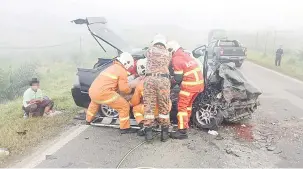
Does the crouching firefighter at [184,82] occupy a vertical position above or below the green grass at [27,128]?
above

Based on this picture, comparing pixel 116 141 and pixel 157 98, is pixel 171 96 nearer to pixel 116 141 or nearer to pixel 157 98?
pixel 157 98

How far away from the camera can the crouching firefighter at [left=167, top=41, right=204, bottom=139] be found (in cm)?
581

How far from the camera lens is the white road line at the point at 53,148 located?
4758mm

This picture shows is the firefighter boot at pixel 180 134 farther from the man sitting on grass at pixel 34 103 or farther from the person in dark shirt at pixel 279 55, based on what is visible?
the person in dark shirt at pixel 279 55

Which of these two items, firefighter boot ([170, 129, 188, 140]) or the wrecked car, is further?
the wrecked car

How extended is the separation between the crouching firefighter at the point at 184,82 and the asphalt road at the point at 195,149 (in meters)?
0.26

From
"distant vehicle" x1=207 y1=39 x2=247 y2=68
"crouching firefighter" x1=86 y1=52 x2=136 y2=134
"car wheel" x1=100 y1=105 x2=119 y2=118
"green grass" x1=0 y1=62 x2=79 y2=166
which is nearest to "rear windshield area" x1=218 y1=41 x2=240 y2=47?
"distant vehicle" x1=207 y1=39 x2=247 y2=68

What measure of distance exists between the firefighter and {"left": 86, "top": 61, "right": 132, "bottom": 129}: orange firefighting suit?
1.43 ft

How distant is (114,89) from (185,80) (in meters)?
1.20

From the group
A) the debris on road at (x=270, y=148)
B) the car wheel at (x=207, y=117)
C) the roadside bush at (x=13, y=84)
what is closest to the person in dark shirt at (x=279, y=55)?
the roadside bush at (x=13, y=84)

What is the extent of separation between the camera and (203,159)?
4953mm

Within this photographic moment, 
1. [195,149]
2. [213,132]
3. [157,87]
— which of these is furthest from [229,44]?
[195,149]

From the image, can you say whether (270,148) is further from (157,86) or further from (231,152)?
(157,86)

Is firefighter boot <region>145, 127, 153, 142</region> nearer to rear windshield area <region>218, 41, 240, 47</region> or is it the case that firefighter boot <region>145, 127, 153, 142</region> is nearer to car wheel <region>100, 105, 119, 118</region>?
car wheel <region>100, 105, 119, 118</region>
